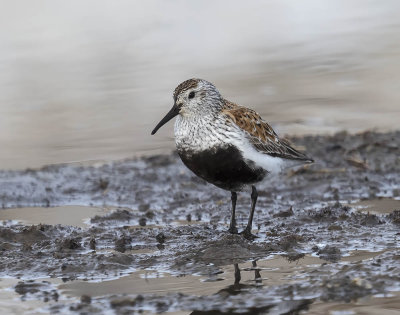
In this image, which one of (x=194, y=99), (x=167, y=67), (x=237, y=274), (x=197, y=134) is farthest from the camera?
(x=167, y=67)

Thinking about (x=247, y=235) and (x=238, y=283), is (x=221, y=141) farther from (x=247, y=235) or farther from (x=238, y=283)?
(x=238, y=283)

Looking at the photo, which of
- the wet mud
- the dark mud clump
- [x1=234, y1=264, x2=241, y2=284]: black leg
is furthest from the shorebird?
the dark mud clump

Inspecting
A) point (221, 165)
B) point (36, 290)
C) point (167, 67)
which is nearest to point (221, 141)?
point (221, 165)

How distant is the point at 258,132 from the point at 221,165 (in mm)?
614

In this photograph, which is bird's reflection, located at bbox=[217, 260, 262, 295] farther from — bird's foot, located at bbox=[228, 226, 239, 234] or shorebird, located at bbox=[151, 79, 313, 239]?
bird's foot, located at bbox=[228, 226, 239, 234]

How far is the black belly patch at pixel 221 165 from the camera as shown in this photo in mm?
7160

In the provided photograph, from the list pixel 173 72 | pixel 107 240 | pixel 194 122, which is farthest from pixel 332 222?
pixel 173 72

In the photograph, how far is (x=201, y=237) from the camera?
279 inches

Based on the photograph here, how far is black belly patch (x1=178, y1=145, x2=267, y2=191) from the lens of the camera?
23.5 feet

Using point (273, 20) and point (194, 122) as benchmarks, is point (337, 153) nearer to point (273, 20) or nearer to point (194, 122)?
point (194, 122)

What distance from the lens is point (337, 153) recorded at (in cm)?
1015

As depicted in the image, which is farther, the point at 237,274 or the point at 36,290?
the point at 237,274

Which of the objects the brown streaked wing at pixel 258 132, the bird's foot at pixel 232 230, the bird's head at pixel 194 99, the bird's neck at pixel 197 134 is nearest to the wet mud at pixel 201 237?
the bird's foot at pixel 232 230

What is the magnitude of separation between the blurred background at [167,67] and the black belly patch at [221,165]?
362 centimetres
